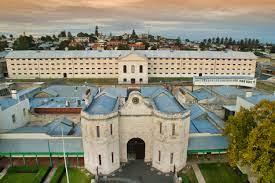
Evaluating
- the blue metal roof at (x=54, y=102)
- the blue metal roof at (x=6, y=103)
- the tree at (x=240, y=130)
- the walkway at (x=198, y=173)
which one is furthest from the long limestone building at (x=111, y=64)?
the tree at (x=240, y=130)

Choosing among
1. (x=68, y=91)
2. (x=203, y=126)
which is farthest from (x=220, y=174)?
(x=68, y=91)

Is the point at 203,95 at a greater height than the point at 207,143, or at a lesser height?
greater

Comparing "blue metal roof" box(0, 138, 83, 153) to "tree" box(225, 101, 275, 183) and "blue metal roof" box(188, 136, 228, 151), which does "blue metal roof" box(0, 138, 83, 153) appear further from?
"tree" box(225, 101, 275, 183)

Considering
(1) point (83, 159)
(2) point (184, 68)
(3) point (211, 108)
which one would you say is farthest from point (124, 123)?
(2) point (184, 68)

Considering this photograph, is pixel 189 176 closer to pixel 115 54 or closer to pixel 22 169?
pixel 22 169

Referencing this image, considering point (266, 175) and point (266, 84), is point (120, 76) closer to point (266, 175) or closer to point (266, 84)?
point (266, 84)

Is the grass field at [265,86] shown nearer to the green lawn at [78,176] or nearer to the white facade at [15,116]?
the green lawn at [78,176]
